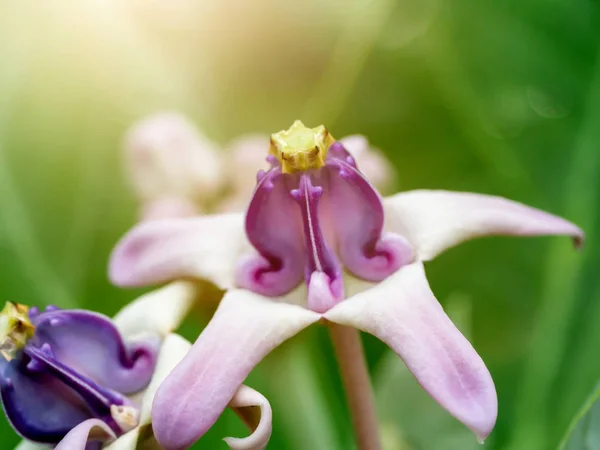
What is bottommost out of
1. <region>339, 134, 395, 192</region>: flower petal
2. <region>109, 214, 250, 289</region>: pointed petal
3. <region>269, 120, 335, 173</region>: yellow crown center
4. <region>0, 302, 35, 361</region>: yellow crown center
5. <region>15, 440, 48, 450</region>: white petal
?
<region>15, 440, 48, 450</region>: white petal

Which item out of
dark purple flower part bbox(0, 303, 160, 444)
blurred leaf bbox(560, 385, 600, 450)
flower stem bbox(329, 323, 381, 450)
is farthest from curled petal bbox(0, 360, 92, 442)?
blurred leaf bbox(560, 385, 600, 450)

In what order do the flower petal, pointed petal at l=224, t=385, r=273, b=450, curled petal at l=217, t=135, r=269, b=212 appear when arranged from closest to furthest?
pointed petal at l=224, t=385, r=273, b=450
the flower petal
curled petal at l=217, t=135, r=269, b=212

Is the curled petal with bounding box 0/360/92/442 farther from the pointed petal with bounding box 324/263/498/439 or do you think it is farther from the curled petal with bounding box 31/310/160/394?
the pointed petal with bounding box 324/263/498/439

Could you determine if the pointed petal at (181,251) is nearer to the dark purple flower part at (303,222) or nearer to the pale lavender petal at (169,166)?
the dark purple flower part at (303,222)

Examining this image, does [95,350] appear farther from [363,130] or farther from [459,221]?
[363,130]

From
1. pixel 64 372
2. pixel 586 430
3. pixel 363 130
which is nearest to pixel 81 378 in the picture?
pixel 64 372

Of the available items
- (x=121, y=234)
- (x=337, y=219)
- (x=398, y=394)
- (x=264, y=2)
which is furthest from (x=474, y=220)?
(x=264, y=2)
